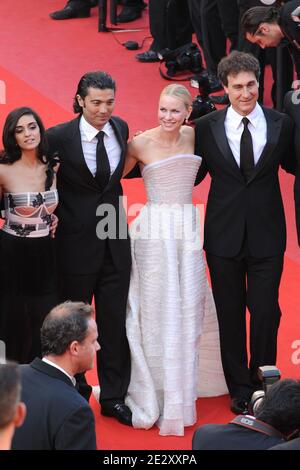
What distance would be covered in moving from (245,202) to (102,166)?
67cm

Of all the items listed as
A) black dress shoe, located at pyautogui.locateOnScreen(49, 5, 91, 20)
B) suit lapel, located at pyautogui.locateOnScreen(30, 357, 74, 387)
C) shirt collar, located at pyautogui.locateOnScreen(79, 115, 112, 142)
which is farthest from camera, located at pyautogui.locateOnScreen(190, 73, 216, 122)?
suit lapel, located at pyautogui.locateOnScreen(30, 357, 74, 387)

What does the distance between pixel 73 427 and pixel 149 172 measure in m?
1.85

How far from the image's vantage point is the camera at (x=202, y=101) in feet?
26.7

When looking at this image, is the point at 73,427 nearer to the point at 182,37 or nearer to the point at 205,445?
the point at 205,445

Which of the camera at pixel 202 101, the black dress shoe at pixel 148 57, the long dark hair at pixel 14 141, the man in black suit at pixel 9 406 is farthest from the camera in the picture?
the black dress shoe at pixel 148 57

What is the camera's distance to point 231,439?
3.96m

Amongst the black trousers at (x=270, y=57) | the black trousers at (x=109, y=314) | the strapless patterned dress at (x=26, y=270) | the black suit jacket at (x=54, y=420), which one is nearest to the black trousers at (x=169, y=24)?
the black trousers at (x=270, y=57)

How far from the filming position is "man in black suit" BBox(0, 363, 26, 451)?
3.29 metres

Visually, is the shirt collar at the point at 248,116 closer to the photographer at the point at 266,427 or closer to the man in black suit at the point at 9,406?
the photographer at the point at 266,427

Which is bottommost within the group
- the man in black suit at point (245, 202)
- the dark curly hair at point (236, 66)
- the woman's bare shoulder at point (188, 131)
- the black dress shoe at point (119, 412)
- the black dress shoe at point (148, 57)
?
the black dress shoe at point (119, 412)

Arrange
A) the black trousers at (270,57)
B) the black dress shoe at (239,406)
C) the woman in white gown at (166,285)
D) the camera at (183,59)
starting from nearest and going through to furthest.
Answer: the woman in white gown at (166,285), the black dress shoe at (239,406), the black trousers at (270,57), the camera at (183,59)

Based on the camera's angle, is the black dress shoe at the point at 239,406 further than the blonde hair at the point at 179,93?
Yes

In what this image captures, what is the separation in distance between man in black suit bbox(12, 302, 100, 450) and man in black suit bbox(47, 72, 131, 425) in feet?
3.72

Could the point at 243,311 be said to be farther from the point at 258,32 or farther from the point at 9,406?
the point at 9,406
